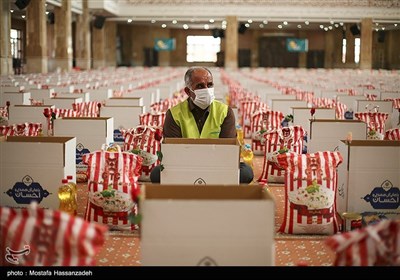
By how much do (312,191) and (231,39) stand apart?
129 feet

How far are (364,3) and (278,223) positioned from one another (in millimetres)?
38744

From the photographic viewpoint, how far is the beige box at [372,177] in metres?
5.10

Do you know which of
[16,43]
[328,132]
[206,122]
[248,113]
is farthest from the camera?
[16,43]

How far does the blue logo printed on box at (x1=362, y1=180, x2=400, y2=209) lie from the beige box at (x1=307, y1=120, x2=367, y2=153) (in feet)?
6.42

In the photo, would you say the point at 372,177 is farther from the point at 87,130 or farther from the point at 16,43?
the point at 16,43

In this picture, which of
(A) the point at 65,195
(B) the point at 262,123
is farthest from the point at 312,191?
(B) the point at 262,123

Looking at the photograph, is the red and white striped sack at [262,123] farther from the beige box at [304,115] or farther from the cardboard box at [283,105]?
the cardboard box at [283,105]

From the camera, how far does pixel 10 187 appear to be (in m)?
5.08

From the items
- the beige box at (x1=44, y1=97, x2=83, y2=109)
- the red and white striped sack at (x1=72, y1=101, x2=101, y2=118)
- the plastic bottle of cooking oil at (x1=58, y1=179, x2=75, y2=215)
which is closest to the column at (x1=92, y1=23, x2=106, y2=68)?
the beige box at (x1=44, y1=97, x2=83, y2=109)

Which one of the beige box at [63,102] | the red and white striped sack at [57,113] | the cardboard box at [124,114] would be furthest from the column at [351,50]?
the red and white striped sack at [57,113]

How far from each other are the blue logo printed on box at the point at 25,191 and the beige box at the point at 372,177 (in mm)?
2096

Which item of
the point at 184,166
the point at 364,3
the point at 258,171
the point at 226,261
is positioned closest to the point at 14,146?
the point at 184,166

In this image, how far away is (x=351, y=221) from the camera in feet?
16.8

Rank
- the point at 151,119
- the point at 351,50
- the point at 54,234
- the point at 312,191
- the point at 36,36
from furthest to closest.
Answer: the point at 351,50
the point at 36,36
the point at 151,119
the point at 312,191
the point at 54,234
